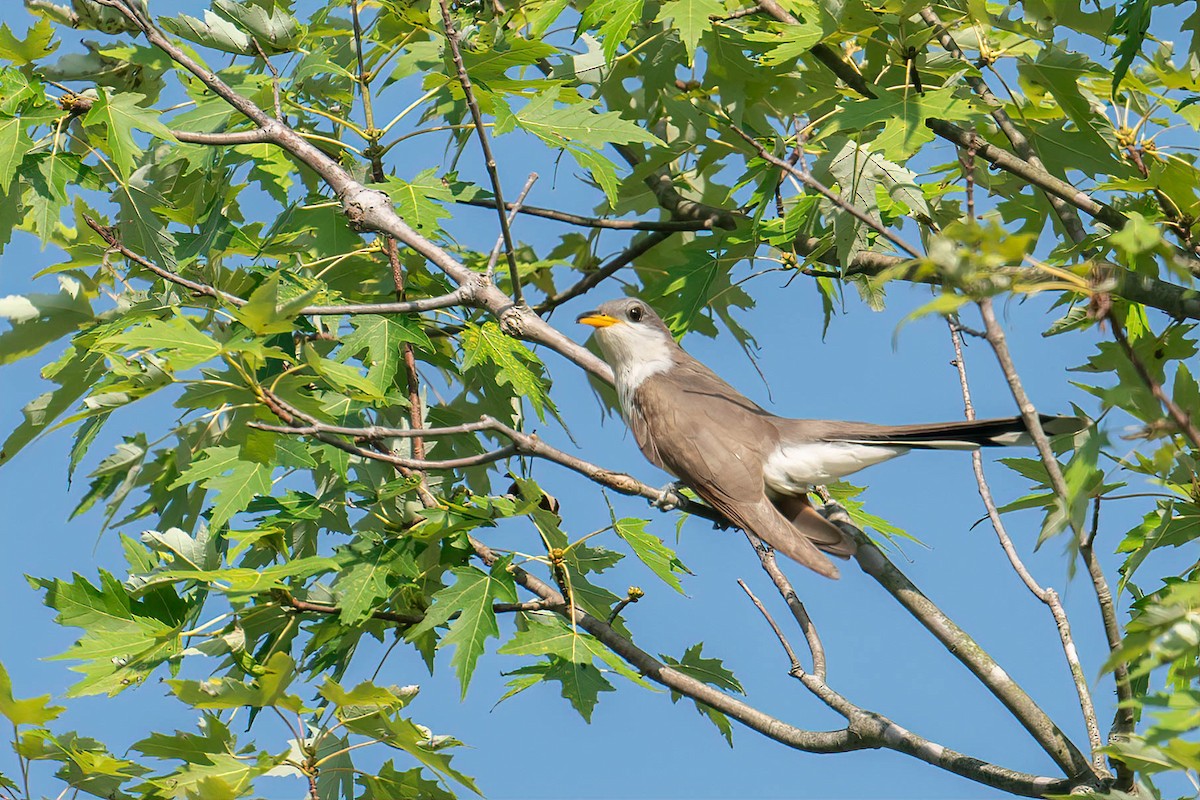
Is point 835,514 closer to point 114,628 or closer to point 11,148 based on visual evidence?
point 114,628

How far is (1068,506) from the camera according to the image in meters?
2.10

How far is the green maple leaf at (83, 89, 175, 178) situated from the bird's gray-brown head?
100 inches

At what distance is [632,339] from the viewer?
5.68 m

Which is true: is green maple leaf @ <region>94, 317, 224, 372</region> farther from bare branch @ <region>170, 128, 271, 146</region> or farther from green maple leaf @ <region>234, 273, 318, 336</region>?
bare branch @ <region>170, 128, 271, 146</region>

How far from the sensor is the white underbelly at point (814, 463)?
188 inches

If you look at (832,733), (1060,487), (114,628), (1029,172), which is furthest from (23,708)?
(1029,172)

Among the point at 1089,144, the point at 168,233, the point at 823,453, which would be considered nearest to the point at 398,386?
the point at 168,233

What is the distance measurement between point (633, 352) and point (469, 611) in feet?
7.59

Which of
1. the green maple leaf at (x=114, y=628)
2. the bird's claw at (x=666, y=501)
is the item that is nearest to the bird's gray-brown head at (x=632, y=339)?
the bird's claw at (x=666, y=501)

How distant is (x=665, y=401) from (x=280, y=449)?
2.07 m

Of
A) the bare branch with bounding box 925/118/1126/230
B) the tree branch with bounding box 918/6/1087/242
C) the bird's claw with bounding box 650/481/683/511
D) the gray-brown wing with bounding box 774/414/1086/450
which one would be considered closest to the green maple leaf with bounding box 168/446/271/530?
the bird's claw with bounding box 650/481/683/511

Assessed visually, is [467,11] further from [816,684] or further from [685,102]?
[816,684]

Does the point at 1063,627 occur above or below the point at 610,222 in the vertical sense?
below

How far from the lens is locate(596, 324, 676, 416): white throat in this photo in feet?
18.4
